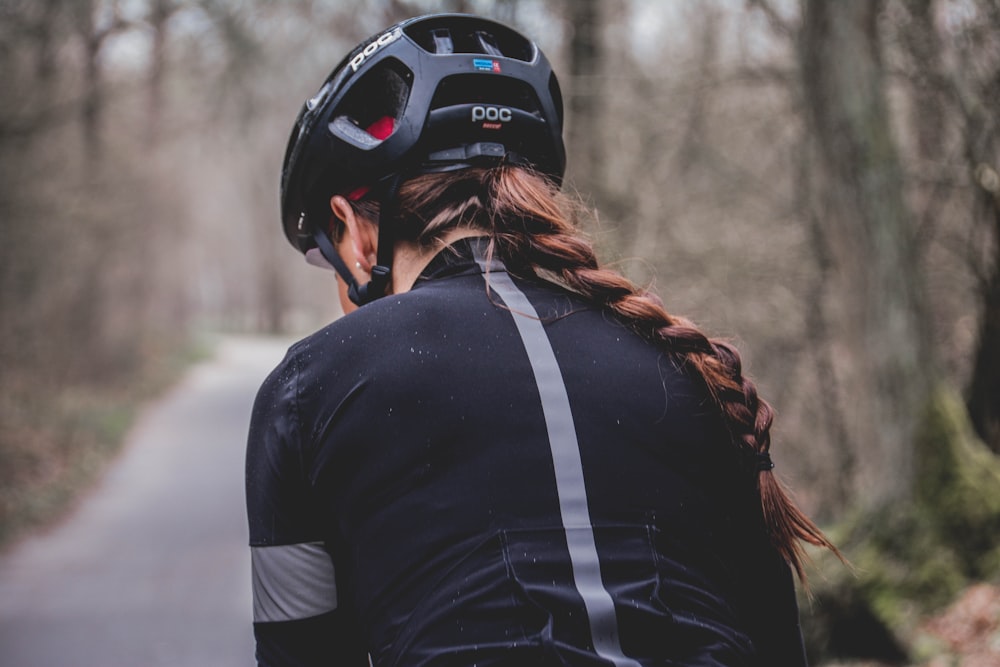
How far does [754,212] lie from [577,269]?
30.8 feet

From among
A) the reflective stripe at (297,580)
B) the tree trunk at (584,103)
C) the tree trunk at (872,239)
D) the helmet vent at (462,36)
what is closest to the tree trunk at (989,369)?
the tree trunk at (872,239)

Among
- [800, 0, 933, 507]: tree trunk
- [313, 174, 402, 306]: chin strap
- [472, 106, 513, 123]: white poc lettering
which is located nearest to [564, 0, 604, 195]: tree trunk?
[800, 0, 933, 507]: tree trunk

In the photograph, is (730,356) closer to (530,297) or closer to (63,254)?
(530,297)

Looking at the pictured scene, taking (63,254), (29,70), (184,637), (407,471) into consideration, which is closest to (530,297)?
(407,471)

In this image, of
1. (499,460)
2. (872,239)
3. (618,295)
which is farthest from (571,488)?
(872,239)

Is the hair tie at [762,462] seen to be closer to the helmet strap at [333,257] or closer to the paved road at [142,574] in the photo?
the helmet strap at [333,257]

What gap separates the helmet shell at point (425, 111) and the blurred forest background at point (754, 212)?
35 centimetres

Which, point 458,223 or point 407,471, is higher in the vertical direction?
point 458,223

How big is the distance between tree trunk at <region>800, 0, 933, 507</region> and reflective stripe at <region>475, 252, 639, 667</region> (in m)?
4.93

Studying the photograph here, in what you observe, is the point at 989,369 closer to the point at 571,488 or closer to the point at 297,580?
the point at 571,488

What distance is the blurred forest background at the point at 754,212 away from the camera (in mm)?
5797

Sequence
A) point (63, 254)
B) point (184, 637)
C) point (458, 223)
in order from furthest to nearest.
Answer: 1. point (63, 254)
2. point (184, 637)
3. point (458, 223)

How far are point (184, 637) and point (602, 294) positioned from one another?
6.47 m

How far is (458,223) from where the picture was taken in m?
1.68
